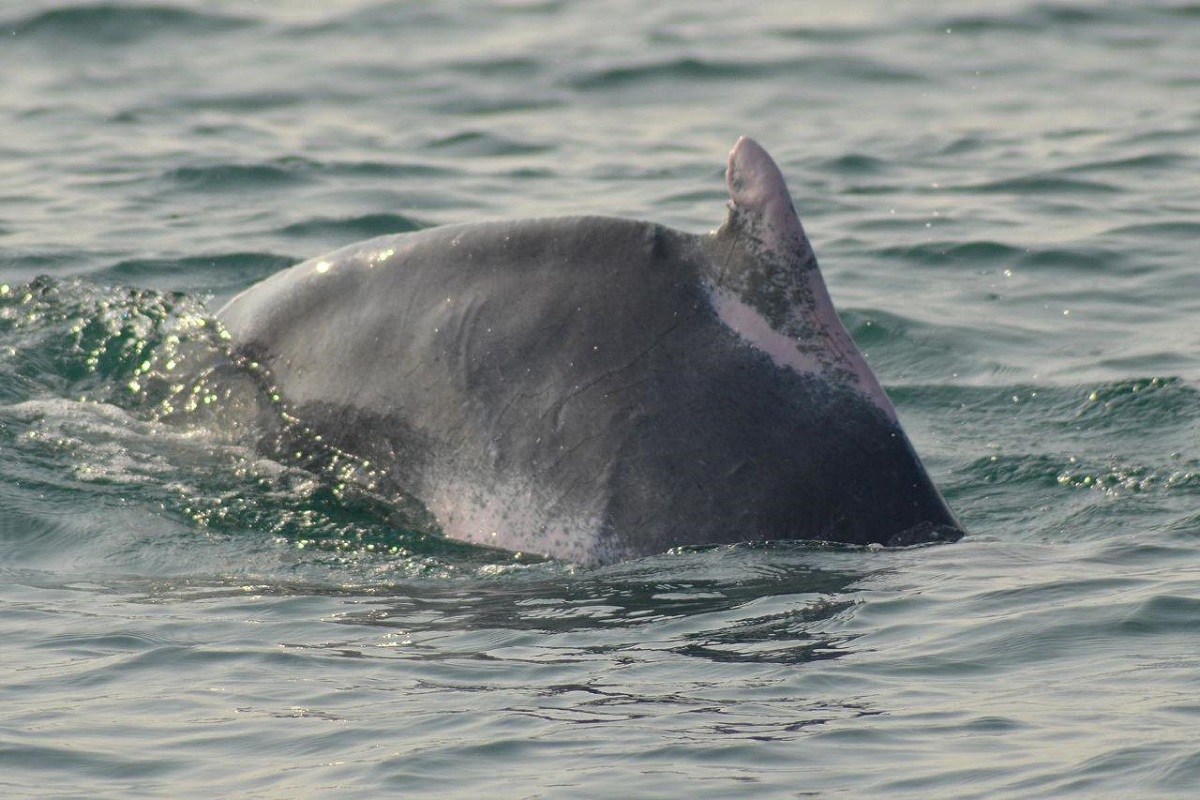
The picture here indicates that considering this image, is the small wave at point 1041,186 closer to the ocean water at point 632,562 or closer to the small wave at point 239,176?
the ocean water at point 632,562

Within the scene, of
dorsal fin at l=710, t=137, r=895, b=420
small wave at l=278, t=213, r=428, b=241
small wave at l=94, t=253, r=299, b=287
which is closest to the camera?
dorsal fin at l=710, t=137, r=895, b=420

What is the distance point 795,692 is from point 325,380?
221 cm

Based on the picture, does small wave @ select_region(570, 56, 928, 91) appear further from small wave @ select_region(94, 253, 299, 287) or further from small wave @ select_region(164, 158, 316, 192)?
small wave @ select_region(94, 253, 299, 287)

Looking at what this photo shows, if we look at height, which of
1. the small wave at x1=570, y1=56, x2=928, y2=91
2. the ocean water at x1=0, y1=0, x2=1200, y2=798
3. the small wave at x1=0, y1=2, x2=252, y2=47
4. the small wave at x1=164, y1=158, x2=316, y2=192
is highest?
the small wave at x1=0, y1=2, x2=252, y2=47

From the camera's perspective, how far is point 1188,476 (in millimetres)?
8836

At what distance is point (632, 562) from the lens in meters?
6.64

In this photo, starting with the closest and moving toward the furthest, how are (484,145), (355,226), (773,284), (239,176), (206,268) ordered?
(773,284) < (206,268) < (355,226) < (239,176) < (484,145)

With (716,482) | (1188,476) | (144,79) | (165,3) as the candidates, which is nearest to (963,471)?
(1188,476)

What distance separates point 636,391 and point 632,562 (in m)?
0.58

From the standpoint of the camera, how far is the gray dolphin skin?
6.49 meters

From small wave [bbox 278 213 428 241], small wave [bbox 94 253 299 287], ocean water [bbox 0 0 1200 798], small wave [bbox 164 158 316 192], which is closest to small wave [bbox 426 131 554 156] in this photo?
ocean water [bbox 0 0 1200 798]

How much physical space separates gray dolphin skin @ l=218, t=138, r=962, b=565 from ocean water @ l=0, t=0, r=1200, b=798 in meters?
0.18

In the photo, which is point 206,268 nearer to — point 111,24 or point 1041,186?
point 1041,186

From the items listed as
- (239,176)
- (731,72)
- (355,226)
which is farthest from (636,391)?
(731,72)
